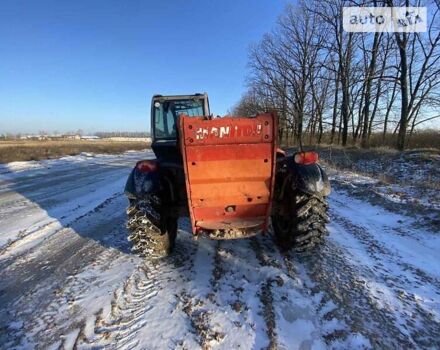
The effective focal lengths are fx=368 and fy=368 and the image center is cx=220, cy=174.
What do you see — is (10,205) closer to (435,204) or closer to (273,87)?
(435,204)

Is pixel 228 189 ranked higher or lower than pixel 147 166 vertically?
lower

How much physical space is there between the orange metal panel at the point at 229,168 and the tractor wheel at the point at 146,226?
54 centimetres

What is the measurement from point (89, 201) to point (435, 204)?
7.64m

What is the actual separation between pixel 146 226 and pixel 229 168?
4.26 feet

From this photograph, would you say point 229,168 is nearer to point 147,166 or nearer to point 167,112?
point 147,166

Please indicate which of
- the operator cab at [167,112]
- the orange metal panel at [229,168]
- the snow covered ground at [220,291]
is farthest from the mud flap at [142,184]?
the operator cab at [167,112]

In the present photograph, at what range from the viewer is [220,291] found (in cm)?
380

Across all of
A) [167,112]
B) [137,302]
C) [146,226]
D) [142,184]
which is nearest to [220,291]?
[137,302]

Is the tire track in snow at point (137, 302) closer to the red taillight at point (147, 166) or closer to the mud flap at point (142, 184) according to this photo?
the mud flap at point (142, 184)

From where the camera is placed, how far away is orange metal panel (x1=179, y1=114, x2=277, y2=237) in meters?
3.97

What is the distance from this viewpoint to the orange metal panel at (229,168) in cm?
397

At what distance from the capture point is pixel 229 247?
5.16 meters

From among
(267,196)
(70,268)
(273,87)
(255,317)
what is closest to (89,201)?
(70,268)
